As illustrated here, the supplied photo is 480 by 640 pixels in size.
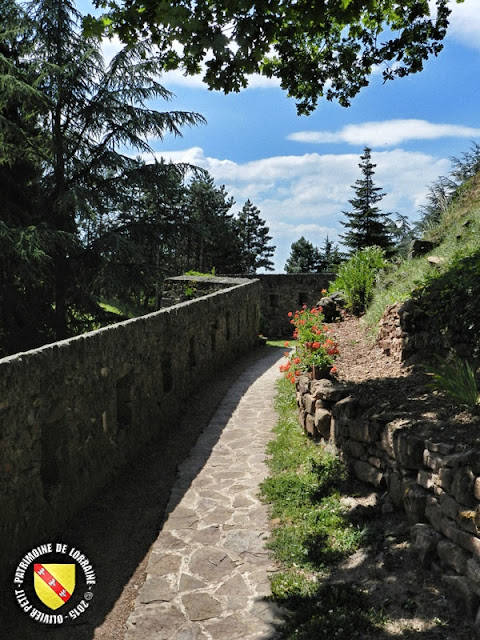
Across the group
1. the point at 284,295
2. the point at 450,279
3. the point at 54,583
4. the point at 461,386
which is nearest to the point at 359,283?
the point at 450,279

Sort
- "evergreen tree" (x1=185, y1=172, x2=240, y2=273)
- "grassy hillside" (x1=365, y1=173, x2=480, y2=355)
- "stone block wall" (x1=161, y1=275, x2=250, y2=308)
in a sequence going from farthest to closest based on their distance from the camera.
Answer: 1. "evergreen tree" (x1=185, y1=172, x2=240, y2=273)
2. "stone block wall" (x1=161, y1=275, x2=250, y2=308)
3. "grassy hillside" (x1=365, y1=173, x2=480, y2=355)

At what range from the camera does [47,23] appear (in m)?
16.7

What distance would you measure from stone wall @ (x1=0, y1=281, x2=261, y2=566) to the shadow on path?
0.63 ft

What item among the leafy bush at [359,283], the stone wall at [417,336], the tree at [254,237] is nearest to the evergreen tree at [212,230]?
the tree at [254,237]

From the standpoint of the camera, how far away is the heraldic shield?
14.7ft

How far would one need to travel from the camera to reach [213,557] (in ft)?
16.8

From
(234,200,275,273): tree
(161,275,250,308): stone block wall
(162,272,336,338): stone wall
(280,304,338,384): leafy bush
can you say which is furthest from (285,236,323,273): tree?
(280,304,338,384): leafy bush

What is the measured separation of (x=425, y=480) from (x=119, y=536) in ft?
10.4

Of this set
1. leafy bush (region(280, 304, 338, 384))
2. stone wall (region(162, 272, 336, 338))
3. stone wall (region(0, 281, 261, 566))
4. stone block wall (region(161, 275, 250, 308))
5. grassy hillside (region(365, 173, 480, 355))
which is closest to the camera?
stone wall (region(0, 281, 261, 566))

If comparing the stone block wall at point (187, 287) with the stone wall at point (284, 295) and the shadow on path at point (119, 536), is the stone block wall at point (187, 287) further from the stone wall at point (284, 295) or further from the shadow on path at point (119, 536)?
the shadow on path at point (119, 536)

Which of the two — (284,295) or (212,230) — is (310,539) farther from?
(212,230)

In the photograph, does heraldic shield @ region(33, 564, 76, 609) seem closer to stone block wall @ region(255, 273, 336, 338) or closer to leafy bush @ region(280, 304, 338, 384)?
leafy bush @ region(280, 304, 338, 384)

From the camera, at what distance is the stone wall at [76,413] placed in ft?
15.9

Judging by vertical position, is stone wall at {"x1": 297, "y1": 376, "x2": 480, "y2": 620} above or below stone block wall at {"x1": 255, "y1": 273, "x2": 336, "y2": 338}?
below
